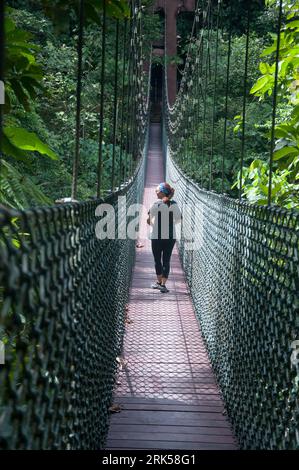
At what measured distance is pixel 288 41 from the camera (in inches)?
106

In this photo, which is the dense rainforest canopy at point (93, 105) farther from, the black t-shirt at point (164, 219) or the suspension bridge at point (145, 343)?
the black t-shirt at point (164, 219)

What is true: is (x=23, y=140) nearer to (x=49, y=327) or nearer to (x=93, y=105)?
(x=49, y=327)

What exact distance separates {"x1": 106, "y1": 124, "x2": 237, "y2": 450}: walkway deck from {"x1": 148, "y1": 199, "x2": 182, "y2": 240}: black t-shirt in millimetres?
620

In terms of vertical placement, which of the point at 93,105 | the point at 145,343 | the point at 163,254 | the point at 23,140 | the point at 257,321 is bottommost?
the point at 145,343

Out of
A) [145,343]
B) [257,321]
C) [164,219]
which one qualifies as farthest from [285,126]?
[164,219]

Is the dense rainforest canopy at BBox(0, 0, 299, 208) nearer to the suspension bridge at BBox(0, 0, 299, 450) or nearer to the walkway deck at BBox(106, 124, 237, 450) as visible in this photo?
the suspension bridge at BBox(0, 0, 299, 450)

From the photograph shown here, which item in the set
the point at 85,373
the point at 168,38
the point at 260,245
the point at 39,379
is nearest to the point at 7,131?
the point at 85,373

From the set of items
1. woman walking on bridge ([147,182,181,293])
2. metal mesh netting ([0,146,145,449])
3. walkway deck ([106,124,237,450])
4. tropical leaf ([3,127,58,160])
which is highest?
tropical leaf ([3,127,58,160])

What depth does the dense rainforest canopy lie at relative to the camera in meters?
1.47

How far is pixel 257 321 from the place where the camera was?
6.09ft

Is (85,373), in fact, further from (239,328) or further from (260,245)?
(239,328)

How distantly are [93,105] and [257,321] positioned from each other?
9725 millimetres

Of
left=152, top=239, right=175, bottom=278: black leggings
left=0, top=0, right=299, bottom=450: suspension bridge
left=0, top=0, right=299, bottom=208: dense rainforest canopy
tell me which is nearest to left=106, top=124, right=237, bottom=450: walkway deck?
left=0, top=0, right=299, bottom=450: suspension bridge
